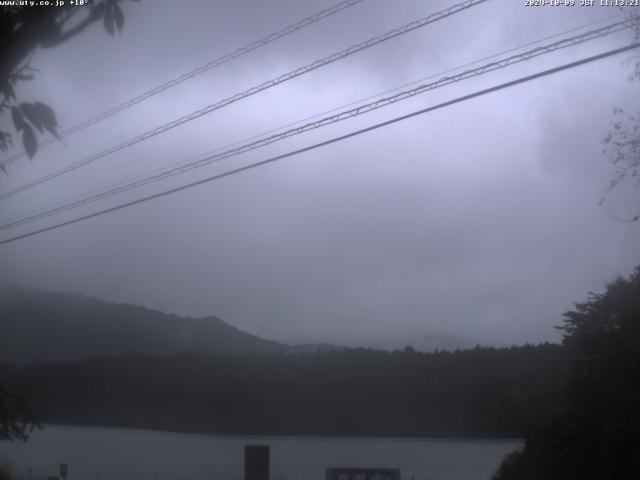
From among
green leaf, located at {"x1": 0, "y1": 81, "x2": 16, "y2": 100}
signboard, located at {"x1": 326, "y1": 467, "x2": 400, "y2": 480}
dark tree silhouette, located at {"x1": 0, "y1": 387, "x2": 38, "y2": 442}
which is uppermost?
green leaf, located at {"x1": 0, "y1": 81, "x2": 16, "y2": 100}

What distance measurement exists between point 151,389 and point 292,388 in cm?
1040

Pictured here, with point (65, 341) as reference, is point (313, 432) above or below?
below

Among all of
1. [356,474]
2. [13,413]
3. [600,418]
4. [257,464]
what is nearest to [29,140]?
[13,413]

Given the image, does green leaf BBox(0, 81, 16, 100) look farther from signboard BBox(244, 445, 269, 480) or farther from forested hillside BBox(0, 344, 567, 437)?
forested hillside BBox(0, 344, 567, 437)

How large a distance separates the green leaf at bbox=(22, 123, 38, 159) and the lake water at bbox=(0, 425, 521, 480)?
99.4ft

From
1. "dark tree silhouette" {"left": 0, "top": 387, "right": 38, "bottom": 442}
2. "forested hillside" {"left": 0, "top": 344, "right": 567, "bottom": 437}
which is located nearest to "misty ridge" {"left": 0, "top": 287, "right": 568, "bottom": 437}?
"forested hillside" {"left": 0, "top": 344, "right": 567, "bottom": 437}

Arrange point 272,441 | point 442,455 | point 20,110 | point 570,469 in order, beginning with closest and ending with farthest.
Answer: point 20,110
point 570,469
point 442,455
point 272,441

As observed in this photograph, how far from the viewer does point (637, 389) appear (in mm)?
15227

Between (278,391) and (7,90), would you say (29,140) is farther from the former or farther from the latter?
(278,391)

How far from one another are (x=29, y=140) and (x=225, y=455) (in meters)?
44.7

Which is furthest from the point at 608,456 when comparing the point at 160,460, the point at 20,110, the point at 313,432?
the point at 313,432

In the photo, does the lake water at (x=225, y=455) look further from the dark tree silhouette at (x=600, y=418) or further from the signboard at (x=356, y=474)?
the signboard at (x=356, y=474)

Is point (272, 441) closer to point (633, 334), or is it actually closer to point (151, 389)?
point (151, 389)

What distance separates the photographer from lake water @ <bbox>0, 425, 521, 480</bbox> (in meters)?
38.2
